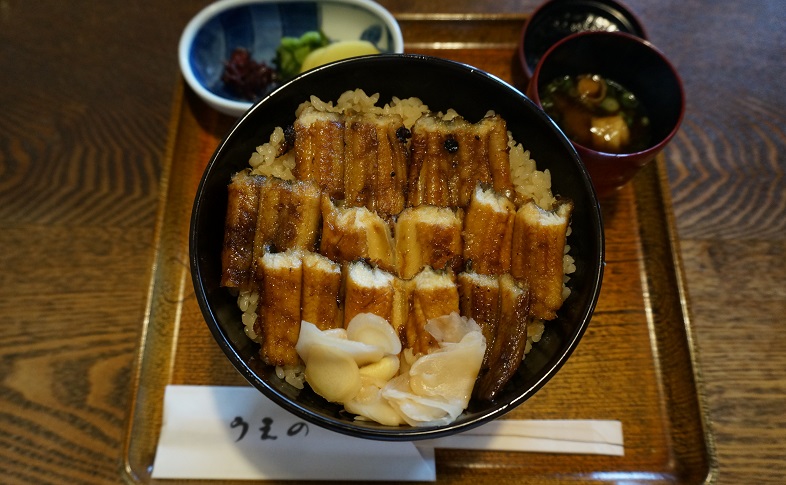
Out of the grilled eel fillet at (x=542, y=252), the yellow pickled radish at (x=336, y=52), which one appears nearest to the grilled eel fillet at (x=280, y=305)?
the grilled eel fillet at (x=542, y=252)

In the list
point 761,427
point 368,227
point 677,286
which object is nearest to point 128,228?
point 368,227

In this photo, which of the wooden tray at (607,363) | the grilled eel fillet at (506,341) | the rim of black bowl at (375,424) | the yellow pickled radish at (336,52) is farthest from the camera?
the yellow pickled radish at (336,52)

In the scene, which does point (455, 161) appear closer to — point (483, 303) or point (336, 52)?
point (483, 303)

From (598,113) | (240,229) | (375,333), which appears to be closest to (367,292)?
(375,333)

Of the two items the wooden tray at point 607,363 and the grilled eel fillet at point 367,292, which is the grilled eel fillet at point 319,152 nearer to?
the grilled eel fillet at point 367,292

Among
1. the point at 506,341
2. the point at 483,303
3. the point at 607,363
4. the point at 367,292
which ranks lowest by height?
the point at 607,363
